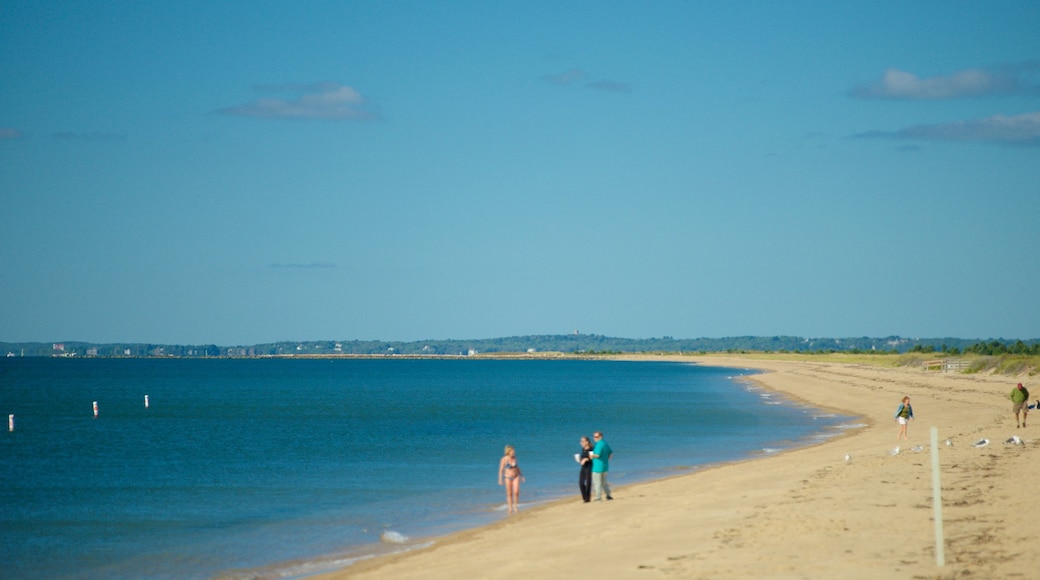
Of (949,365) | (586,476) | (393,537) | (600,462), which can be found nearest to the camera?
(393,537)

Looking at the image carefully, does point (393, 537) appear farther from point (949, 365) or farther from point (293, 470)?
point (949, 365)

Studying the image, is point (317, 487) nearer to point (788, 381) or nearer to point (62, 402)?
point (62, 402)

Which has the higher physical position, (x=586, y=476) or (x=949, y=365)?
(x=949, y=365)

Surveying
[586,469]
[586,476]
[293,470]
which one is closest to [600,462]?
[586,469]

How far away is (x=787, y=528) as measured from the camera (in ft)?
59.1

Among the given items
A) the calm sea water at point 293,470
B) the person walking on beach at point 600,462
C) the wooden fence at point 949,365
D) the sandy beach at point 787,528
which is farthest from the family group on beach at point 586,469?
A: the wooden fence at point 949,365

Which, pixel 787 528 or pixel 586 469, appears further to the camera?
pixel 586 469

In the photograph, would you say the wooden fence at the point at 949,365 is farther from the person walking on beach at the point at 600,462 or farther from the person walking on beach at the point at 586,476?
the person walking on beach at the point at 586,476

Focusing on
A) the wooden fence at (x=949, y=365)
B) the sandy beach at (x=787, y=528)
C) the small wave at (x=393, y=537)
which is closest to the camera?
the sandy beach at (x=787, y=528)

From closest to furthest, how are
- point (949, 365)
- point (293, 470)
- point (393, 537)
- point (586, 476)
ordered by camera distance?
1. point (393, 537)
2. point (586, 476)
3. point (293, 470)
4. point (949, 365)

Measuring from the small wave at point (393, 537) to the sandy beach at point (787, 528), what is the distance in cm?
85

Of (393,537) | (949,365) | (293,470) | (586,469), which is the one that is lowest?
(293,470)

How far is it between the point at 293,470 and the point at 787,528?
23.4 meters

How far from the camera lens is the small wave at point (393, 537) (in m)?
21.7
